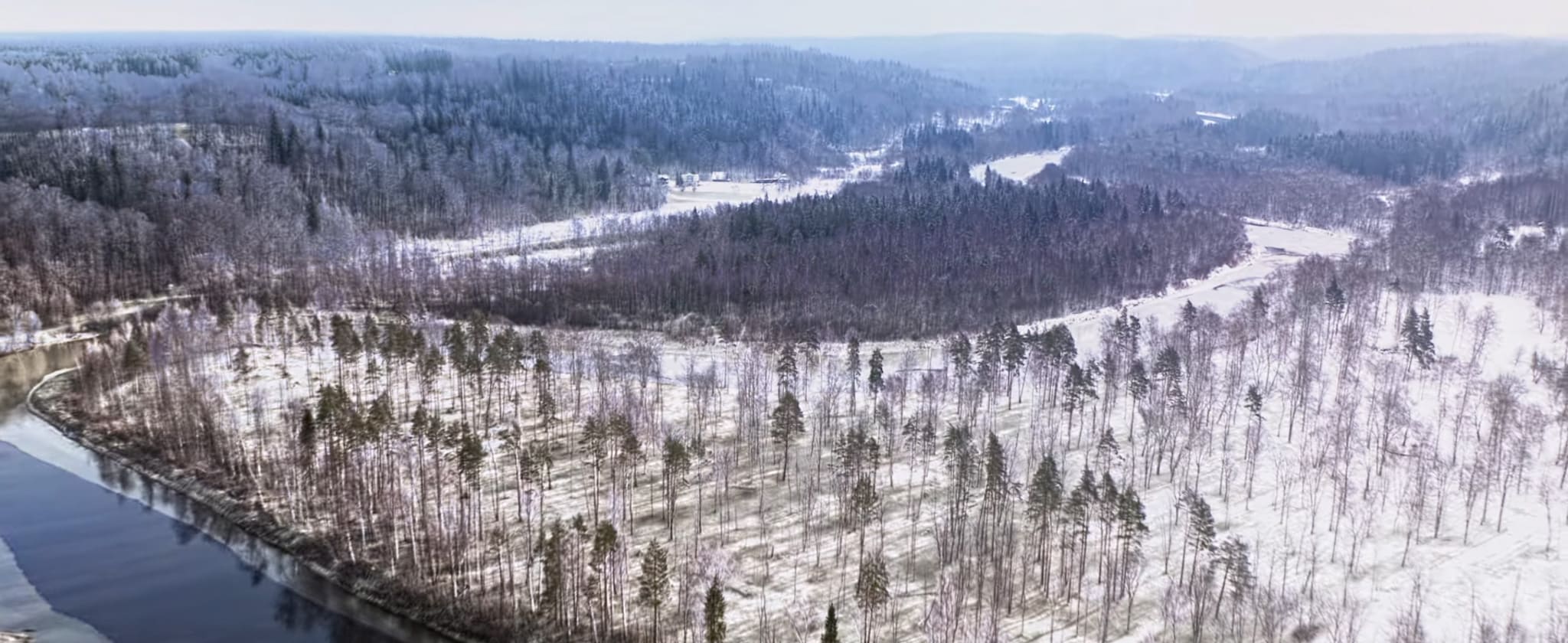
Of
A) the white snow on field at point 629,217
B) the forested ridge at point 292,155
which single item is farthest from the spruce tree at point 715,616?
the white snow on field at point 629,217

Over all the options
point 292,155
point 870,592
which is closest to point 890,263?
point 870,592

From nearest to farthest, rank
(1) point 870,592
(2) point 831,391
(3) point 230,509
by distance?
(1) point 870,592
(3) point 230,509
(2) point 831,391

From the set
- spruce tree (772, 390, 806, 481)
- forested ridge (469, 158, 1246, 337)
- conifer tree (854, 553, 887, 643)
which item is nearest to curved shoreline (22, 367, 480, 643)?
conifer tree (854, 553, 887, 643)

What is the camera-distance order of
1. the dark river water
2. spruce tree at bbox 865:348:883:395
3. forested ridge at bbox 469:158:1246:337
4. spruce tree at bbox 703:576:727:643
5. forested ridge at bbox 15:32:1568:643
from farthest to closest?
forested ridge at bbox 469:158:1246:337 → spruce tree at bbox 865:348:883:395 → forested ridge at bbox 15:32:1568:643 → the dark river water → spruce tree at bbox 703:576:727:643

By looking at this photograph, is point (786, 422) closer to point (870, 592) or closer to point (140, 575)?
point (870, 592)

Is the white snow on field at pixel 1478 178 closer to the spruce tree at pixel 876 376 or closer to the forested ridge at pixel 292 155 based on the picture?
the forested ridge at pixel 292 155

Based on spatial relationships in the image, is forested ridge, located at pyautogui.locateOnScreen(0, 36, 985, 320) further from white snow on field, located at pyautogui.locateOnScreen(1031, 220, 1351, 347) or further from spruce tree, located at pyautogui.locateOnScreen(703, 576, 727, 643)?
spruce tree, located at pyautogui.locateOnScreen(703, 576, 727, 643)
